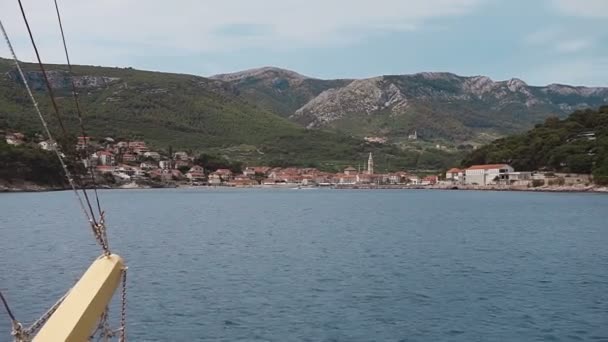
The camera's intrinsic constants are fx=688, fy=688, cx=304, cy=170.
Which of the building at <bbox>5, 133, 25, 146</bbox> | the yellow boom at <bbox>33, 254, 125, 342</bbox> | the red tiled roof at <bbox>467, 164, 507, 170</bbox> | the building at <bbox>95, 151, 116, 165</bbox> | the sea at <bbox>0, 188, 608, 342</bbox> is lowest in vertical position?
the sea at <bbox>0, 188, 608, 342</bbox>

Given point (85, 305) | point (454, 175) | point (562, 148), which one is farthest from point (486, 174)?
point (85, 305)

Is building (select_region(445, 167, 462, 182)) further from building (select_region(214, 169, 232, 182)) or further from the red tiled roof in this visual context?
building (select_region(214, 169, 232, 182))

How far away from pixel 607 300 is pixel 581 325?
12.6ft

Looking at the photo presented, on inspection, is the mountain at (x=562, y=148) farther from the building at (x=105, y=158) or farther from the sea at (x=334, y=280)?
the building at (x=105, y=158)

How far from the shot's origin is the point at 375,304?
67.1 ft

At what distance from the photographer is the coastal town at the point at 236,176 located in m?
130

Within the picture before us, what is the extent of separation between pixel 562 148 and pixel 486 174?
21899 millimetres

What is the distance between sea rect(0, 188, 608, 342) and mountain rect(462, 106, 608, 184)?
7425 cm

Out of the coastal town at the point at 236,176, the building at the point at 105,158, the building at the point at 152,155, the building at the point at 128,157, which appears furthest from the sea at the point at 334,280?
the building at the point at 152,155

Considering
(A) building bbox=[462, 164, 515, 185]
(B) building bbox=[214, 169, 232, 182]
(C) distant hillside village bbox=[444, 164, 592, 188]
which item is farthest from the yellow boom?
(B) building bbox=[214, 169, 232, 182]

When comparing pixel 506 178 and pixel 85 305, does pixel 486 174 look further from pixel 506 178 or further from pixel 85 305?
pixel 85 305

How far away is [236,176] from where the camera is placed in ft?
621

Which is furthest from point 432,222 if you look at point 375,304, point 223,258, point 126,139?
point 126,139

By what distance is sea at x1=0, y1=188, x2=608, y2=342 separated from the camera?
17503 millimetres
